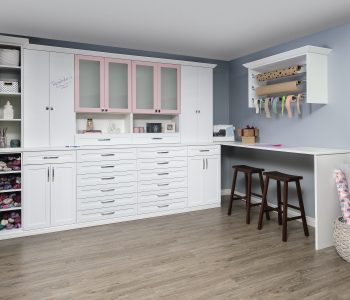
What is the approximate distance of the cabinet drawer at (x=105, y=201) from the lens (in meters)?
3.64

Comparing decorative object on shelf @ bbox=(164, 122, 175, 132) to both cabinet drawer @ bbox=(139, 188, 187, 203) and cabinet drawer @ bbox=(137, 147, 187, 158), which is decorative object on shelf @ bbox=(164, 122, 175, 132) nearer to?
cabinet drawer @ bbox=(137, 147, 187, 158)

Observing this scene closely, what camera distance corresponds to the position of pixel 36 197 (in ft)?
11.1

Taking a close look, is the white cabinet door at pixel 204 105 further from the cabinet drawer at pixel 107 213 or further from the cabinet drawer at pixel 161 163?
the cabinet drawer at pixel 107 213

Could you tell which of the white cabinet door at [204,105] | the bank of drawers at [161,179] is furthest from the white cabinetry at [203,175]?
the white cabinet door at [204,105]

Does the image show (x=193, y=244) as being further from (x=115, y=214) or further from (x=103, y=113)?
(x=103, y=113)

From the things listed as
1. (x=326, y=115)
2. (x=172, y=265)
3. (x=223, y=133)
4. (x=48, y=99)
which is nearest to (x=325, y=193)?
(x=326, y=115)

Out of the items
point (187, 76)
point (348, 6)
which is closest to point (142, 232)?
point (187, 76)

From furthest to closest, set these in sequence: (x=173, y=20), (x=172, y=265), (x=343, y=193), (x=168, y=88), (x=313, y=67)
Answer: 1. (x=168, y=88)
2. (x=313, y=67)
3. (x=173, y=20)
4. (x=343, y=193)
5. (x=172, y=265)

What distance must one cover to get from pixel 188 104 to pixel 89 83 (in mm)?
1392

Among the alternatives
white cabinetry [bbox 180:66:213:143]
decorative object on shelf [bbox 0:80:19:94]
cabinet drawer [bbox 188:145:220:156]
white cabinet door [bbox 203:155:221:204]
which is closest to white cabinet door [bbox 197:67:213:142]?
white cabinetry [bbox 180:66:213:143]

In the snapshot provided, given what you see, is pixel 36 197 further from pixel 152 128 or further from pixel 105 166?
pixel 152 128

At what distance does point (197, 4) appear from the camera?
9.22 ft

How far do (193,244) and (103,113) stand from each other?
2.09 m

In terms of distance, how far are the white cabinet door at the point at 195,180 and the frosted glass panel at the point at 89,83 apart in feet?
4.97
